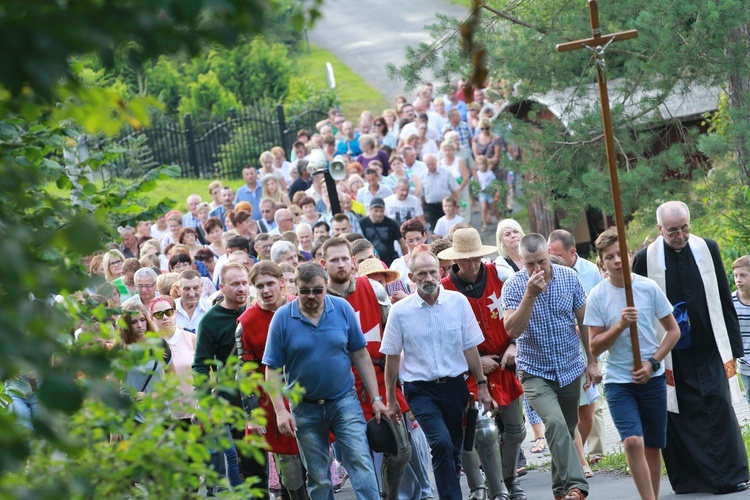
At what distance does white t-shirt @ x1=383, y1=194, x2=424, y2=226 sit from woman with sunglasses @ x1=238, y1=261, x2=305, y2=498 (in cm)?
810

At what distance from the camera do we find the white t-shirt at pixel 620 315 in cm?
788

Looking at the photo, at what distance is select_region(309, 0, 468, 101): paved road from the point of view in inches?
1580

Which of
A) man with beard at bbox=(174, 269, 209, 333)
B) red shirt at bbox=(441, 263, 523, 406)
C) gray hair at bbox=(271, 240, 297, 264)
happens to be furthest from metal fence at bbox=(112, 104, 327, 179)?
red shirt at bbox=(441, 263, 523, 406)

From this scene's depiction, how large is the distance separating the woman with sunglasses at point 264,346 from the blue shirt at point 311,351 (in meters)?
0.35

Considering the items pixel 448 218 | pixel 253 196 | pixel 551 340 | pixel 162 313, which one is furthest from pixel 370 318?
pixel 253 196

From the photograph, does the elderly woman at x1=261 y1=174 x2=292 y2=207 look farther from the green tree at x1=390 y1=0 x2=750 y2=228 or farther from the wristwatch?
the wristwatch

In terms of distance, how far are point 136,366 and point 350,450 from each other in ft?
13.4

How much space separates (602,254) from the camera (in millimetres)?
8102

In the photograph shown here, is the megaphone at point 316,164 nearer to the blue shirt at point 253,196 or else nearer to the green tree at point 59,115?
the blue shirt at point 253,196

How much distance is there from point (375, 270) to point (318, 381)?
1.95 m

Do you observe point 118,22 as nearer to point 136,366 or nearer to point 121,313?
point 136,366

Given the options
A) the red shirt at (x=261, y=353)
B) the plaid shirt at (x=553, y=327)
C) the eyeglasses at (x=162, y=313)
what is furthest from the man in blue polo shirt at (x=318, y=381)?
the eyeglasses at (x=162, y=313)

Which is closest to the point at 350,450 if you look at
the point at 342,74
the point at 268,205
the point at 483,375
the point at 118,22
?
the point at 483,375

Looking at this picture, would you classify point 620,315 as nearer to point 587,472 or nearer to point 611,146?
point 611,146
